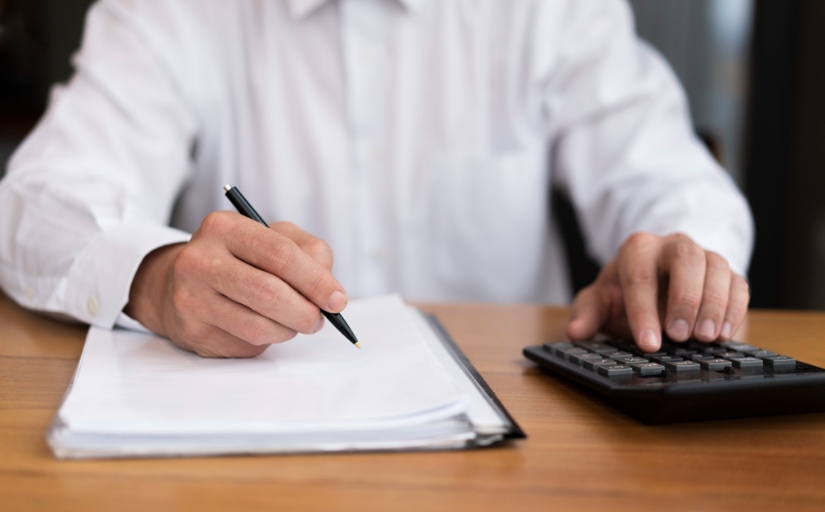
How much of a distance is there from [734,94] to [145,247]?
1.59 meters

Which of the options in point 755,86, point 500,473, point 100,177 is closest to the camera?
point 500,473

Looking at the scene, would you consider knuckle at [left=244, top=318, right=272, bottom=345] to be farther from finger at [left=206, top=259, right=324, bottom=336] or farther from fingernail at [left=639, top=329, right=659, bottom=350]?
fingernail at [left=639, top=329, right=659, bottom=350]

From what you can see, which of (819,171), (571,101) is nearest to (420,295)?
(571,101)

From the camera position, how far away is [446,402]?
1.11ft

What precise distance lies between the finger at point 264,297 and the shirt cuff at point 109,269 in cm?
14

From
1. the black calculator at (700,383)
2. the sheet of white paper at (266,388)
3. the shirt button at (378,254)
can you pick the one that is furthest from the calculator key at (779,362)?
the shirt button at (378,254)

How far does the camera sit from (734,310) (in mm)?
522

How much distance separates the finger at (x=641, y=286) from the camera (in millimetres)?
480

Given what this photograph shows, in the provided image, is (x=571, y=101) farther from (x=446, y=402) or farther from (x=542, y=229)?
(x=446, y=402)

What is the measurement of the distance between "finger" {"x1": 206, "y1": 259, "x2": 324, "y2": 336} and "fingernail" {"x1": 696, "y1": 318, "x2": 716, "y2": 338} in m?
0.29

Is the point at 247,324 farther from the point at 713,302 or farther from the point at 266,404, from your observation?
the point at 713,302

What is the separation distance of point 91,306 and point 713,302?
0.52 meters

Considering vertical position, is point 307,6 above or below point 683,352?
above

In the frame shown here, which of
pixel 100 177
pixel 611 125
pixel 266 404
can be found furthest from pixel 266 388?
pixel 611 125
